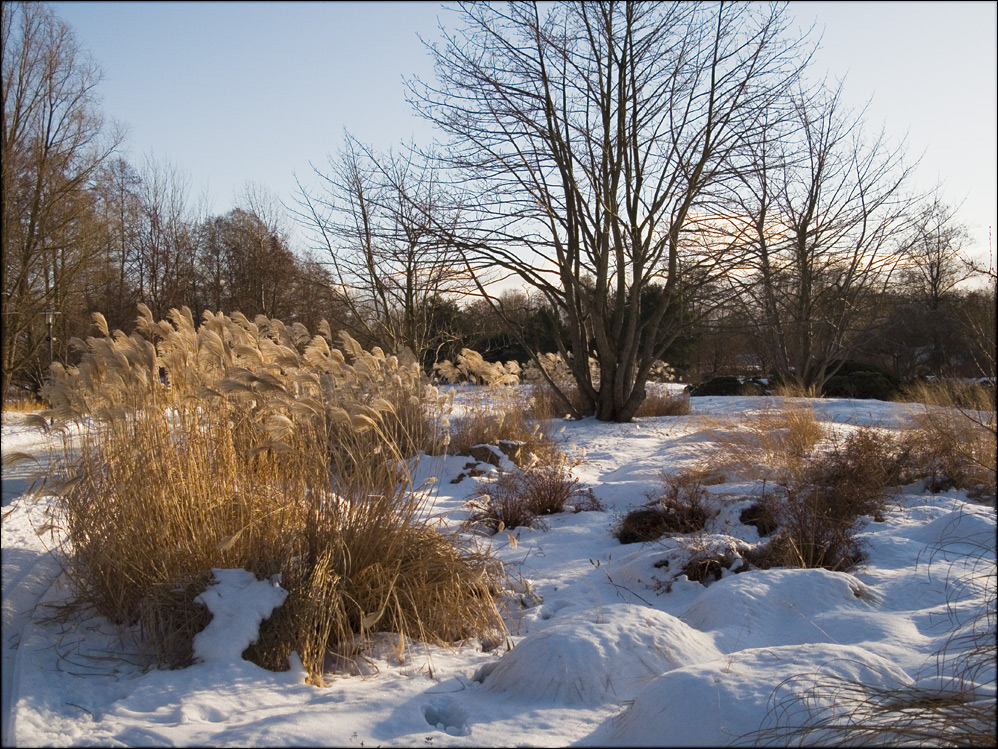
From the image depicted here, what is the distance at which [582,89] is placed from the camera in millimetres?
11398

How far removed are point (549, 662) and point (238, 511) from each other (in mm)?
1874

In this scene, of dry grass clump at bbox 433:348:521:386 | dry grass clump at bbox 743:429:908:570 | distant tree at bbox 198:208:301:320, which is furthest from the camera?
distant tree at bbox 198:208:301:320

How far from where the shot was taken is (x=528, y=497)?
6.42 meters

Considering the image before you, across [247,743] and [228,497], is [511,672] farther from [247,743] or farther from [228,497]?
[228,497]

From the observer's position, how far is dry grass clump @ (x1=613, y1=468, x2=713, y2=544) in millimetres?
5758

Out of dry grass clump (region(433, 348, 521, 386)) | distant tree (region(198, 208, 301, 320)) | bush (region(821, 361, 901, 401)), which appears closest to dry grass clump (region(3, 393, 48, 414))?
distant tree (region(198, 208, 301, 320))

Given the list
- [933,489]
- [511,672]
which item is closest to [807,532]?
[933,489]

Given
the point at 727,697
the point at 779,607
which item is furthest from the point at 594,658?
the point at 779,607

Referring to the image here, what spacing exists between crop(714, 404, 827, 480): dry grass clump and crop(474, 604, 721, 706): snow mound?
359 cm

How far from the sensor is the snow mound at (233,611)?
3215 mm

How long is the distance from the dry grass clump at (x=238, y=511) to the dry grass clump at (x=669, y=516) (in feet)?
6.46

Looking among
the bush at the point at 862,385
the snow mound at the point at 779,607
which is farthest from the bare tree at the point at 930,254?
the snow mound at the point at 779,607

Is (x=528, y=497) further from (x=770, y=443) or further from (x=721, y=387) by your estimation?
(x=721, y=387)

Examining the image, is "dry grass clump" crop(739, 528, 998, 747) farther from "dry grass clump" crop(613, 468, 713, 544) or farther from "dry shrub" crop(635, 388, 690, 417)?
"dry shrub" crop(635, 388, 690, 417)
